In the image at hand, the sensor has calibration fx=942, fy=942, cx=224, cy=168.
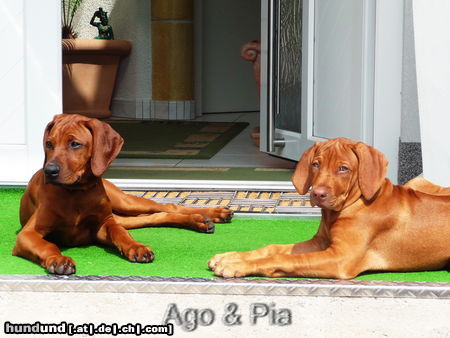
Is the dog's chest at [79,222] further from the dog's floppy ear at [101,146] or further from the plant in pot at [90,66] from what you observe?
the plant in pot at [90,66]

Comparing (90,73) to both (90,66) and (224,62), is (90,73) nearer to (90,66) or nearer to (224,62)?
(90,66)

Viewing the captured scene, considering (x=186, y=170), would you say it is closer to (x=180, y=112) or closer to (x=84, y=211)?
(x=84, y=211)

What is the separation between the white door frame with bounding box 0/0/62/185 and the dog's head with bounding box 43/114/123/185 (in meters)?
1.78

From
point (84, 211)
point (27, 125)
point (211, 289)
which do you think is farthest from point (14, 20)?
point (211, 289)

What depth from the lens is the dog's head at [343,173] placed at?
329cm

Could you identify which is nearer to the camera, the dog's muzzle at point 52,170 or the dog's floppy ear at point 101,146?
the dog's muzzle at point 52,170

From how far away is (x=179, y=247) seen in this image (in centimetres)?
394

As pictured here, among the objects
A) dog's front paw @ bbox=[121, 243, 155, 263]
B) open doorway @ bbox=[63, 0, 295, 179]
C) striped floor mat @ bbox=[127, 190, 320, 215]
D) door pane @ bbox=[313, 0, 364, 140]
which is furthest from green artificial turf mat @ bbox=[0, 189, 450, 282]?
open doorway @ bbox=[63, 0, 295, 179]

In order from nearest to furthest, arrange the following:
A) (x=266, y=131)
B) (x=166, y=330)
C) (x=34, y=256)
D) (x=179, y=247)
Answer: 1. (x=166, y=330)
2. (x=34, y=256)
3. (x=179, y=247)
4. (x=266, y=131)

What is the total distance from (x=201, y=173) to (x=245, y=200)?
111 centimetres

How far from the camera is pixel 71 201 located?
3.77 m

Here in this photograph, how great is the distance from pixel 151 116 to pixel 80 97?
863 mm

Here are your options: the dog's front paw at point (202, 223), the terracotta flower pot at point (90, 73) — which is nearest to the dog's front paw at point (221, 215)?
the dog's front paw at point (202, 223)

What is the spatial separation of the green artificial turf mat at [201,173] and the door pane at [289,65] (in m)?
0.35
